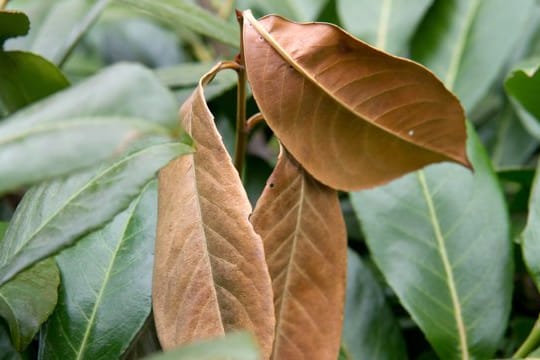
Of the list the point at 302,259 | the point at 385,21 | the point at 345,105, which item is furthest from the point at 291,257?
the point at 385,21

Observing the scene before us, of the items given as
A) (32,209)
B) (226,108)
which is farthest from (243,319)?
(226,108)

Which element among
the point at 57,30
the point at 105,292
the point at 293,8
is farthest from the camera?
the point at 293,8

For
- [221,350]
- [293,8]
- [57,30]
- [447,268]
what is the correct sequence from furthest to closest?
[293,8], [57,30], [447,268], [221,350]

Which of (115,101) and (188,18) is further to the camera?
(188,18)

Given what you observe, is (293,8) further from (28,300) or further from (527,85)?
(28,300)

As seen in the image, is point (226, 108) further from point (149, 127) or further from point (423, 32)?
point (149, 127)

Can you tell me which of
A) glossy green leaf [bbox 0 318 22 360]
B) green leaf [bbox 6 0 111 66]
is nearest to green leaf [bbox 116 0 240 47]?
green leaf [bbox 6 0 111 66]

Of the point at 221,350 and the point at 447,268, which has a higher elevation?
the point at 221,350
